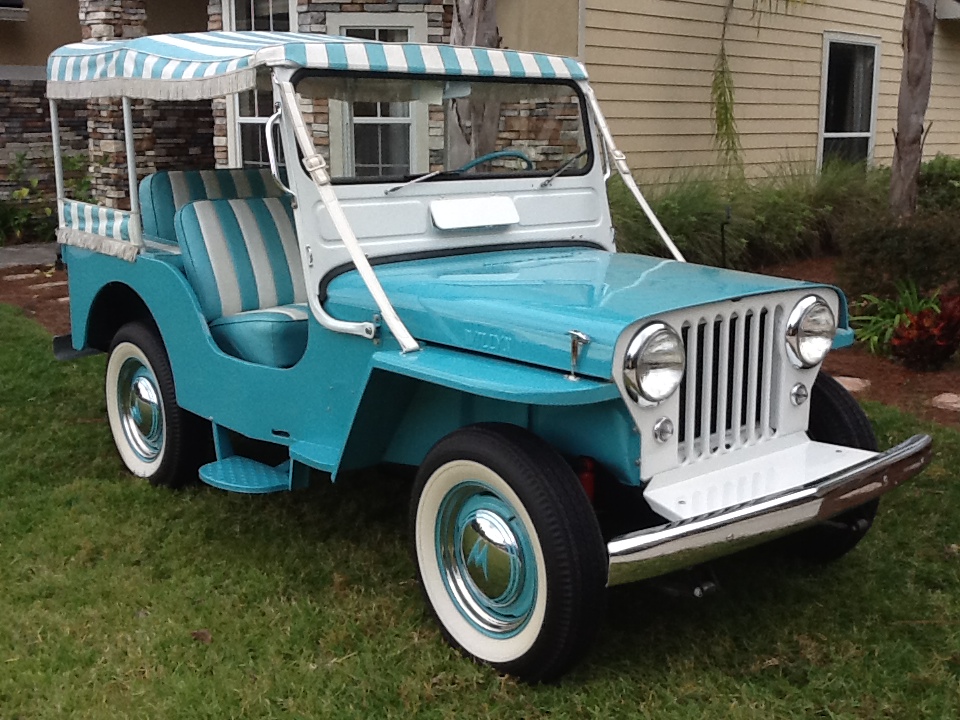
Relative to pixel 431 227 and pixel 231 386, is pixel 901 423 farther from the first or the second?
pixel 231 386

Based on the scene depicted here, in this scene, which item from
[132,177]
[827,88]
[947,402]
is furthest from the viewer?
[827,88]

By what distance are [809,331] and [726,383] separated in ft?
1.16

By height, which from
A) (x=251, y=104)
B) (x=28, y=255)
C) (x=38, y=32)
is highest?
(x=38, y=32)

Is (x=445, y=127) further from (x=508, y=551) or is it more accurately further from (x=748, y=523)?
(x=748, y=523)

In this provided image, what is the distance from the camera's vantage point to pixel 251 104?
9.42m

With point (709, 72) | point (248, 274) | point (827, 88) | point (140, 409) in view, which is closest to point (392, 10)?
point (709, 72)

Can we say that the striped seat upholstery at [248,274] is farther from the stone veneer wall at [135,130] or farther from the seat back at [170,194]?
the stone veneer wall at [135,130]

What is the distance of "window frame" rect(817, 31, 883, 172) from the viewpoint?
11797 millimetres

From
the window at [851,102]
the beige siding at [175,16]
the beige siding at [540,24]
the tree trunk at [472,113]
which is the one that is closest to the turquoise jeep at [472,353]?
the tree trunk at [472,113]

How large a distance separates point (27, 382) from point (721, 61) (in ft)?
24.0

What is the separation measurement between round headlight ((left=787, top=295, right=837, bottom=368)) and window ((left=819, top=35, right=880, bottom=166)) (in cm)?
959

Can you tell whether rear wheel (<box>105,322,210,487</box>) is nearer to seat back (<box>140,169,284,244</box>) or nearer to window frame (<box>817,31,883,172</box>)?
seat back (<box>140,169,284,244</box>)

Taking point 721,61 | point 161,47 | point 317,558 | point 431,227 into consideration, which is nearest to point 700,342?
point 431,227

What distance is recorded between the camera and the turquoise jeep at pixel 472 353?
274 centimetres
